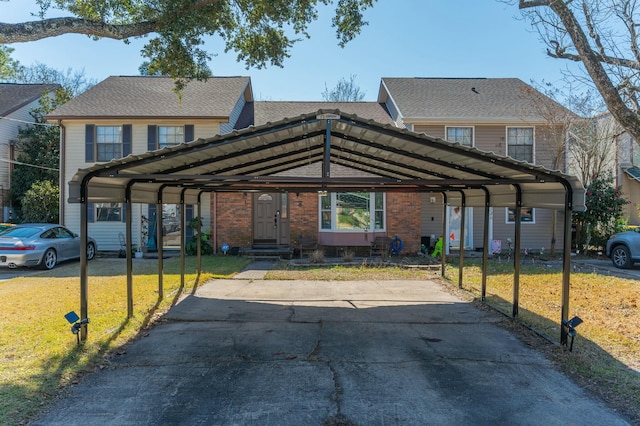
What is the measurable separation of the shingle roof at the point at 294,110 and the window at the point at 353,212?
15.1 feet

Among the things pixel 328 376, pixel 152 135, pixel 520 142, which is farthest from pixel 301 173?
pixel 328 376

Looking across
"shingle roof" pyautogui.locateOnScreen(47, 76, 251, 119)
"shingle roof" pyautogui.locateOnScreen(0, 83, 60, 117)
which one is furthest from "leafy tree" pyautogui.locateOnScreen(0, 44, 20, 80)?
"shingle roof" pyautogui.locateOnScreen(47, 76, 251, 119)

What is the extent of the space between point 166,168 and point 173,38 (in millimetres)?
6007

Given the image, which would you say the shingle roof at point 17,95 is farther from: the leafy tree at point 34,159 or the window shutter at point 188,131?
the window shutter at point 188,131

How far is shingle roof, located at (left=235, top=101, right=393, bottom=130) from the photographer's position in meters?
18.8

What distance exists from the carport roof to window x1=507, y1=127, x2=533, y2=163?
9374mm

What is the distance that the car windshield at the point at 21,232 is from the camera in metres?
12.6

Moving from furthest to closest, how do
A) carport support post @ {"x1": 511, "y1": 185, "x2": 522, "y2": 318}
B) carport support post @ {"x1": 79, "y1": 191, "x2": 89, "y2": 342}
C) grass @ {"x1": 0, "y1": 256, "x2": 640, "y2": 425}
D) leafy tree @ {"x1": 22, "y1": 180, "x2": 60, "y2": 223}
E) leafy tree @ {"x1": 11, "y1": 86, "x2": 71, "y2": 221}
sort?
leafy tree @ {"x1": 11, "y1": 86, "x2": 71, "y2": 221}
leafy tree @ {"x1": 22, "y1": 180, "x2": 60, "y2": 223}
carport support post @ {"x1": 511, "y1": 185, "x2": 522, "y2": 318}
carport support post @ {"x1": 79, "y1": 191, "x2": 89, "y2": 342}
grass @ {"x1": 0, "y1": 256, "x2": 640, "y2": 425}

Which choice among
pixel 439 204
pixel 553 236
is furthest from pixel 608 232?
pixel 439 204

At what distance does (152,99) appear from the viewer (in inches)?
690

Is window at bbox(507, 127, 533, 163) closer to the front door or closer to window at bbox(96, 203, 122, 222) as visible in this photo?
the front door

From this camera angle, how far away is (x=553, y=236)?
52.2ft

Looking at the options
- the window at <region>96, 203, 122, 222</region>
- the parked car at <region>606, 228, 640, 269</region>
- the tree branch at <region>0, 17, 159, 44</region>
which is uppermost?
the tree branch at <region>0, 17, 159, 44</region>

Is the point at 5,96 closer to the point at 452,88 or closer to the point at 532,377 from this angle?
the point at 452,88
